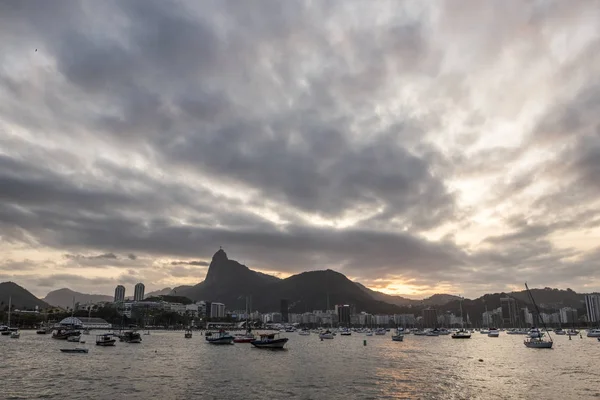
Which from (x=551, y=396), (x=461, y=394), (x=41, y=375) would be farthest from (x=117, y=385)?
(x=551, y=396)

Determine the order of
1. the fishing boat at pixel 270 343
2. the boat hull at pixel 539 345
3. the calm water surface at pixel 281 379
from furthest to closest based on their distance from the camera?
1. the boat hull at pixel 539 345
2. the fishing boat at pixel 270 343
3. the calm water surface at pixel 281 379

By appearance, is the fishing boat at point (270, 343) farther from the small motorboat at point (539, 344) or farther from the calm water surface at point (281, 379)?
the small motorboat at point (539, 344)

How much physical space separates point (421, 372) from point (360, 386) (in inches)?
825

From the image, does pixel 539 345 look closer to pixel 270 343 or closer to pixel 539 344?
pixel 539 344

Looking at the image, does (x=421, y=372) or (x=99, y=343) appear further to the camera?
(x=99, y=343)

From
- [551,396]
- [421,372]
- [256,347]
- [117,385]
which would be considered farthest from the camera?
[256,347]

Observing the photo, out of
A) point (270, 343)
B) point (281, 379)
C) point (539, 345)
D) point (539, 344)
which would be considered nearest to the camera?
point (281, 379)

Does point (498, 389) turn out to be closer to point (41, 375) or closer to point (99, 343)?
point (41, 375)

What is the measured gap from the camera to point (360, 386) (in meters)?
57.0

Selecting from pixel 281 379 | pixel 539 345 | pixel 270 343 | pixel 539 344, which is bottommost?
pixel 539 345

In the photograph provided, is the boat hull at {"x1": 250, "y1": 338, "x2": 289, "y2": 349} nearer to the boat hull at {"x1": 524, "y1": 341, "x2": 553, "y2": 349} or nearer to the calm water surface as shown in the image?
the calm water surface

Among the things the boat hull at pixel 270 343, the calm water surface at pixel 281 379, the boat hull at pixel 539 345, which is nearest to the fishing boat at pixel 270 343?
the boat hull at pixel 270 343

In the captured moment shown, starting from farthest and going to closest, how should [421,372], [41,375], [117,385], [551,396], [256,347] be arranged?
[256,347] < [421,372] < [41,375] < [117,385] < [551,396]

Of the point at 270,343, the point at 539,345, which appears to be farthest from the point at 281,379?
the point at 539,345
